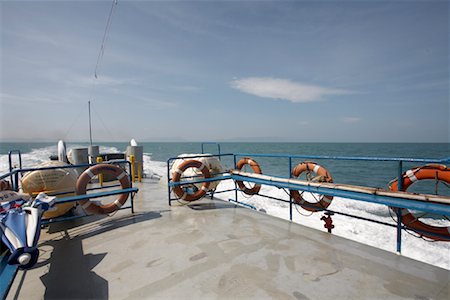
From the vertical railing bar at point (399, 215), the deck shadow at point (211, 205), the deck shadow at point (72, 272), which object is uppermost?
the vertical railing bar at point (399, 215)

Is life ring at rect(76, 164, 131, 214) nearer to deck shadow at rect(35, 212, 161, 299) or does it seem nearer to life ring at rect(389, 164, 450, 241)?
deck shadow at rect(35, 212, 161, 299)

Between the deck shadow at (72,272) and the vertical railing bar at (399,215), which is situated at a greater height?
the vertical railing bar at (399,215)

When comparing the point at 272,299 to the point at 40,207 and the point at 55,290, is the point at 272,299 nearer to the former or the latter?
the point at 55,290

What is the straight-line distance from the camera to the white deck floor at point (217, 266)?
2498 mm


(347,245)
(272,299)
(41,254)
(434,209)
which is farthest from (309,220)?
(41,254)

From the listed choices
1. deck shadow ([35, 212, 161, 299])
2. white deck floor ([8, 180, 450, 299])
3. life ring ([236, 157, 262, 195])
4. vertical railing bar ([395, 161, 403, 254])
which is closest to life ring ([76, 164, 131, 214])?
white deck floor ([8, 180, 450, 299])

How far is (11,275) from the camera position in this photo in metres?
2.17

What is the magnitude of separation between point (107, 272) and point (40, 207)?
122cm

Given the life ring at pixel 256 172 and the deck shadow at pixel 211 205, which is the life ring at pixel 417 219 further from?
the deck shadow at pixel 211 205

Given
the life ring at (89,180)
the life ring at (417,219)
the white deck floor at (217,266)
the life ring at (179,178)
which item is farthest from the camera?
the life ring at (179,178)

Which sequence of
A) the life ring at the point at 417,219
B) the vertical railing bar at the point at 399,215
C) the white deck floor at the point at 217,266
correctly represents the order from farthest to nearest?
the vertical railing bar at the point at 399,215
the life ring at the point at 417,219
the white deck floor at the point at 217,266

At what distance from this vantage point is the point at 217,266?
117 inches

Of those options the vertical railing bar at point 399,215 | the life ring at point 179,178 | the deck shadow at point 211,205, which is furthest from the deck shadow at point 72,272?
the vertical railing bar at point 399,215

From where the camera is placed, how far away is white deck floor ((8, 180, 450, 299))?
2498 mm
